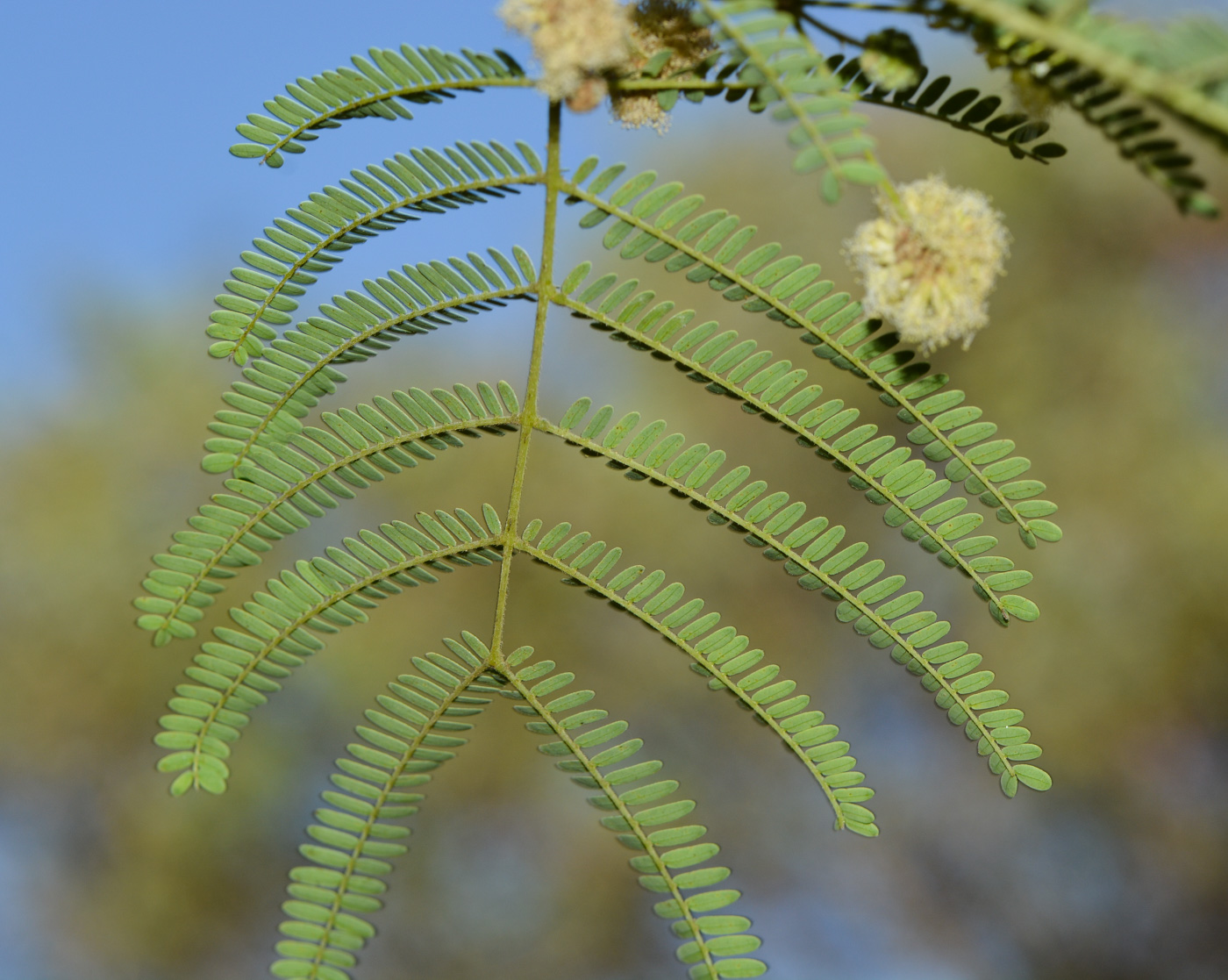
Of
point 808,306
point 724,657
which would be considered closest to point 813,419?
point 808,306

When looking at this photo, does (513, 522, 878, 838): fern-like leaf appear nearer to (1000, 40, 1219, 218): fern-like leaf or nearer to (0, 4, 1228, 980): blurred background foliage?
(1000, 40, 1219, 218): fern-like leaf

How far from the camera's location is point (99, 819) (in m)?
6.65

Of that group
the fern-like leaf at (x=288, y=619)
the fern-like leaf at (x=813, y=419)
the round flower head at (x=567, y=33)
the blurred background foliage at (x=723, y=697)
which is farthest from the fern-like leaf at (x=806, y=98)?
the blurred background foliage at (x=723, y=697)

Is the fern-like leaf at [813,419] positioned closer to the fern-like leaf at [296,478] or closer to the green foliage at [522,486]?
the green foliage at [522,486]

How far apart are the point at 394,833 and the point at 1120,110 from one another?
2.74 feet

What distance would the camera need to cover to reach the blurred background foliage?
6375 mm

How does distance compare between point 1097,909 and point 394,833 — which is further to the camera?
point 1097,909

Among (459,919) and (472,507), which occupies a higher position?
(472,507)

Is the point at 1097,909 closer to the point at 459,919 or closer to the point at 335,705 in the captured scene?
the point at 459,919

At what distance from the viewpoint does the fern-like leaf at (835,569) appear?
0.92 m

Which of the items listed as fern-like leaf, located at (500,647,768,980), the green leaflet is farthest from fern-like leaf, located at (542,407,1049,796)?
fern-like leaf, located at (500,647,768,980)

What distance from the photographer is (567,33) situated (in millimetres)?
749

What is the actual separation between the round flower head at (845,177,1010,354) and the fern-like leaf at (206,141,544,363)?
0.35 m

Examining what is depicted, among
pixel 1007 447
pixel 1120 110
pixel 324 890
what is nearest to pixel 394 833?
pixel 324 890
